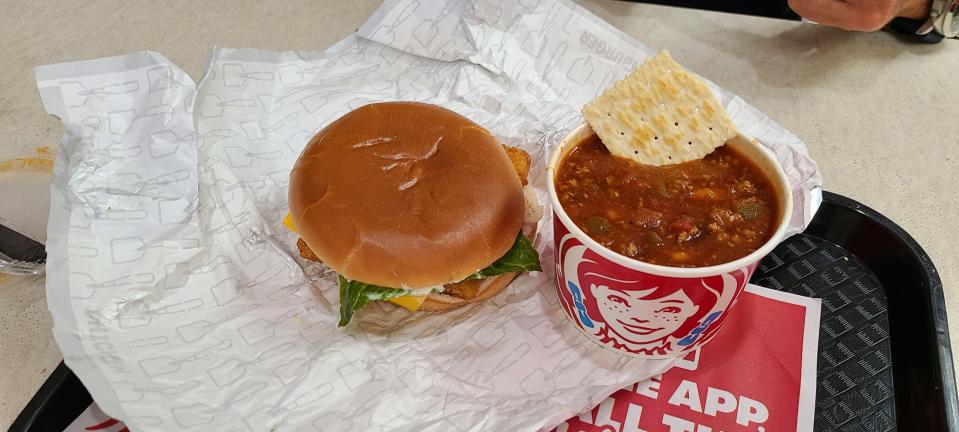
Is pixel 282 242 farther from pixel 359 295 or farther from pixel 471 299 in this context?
pixel 471 299

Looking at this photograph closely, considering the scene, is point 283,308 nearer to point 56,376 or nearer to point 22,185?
point 56,376

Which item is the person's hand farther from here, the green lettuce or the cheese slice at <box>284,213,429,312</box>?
the cheese slice at <box>284,213,429,312</box>

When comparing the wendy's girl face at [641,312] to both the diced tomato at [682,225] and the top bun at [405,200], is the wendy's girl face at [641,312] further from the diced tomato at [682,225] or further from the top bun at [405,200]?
the top bun at [405,200]

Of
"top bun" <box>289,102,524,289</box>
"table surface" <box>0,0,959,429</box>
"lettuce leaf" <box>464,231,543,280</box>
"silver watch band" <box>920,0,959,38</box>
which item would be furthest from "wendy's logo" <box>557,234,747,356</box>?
"silver watch band" <box>920,0,959,38</box>

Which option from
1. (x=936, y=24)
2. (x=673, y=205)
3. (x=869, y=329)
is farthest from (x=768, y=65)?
(x=673, y=205)

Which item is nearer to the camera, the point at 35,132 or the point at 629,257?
the point at 629,257

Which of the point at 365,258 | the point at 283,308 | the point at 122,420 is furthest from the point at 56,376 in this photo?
the point at 365,258

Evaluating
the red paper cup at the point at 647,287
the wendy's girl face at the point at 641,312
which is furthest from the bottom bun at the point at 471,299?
the wendy's girl face at the point at 641,312
